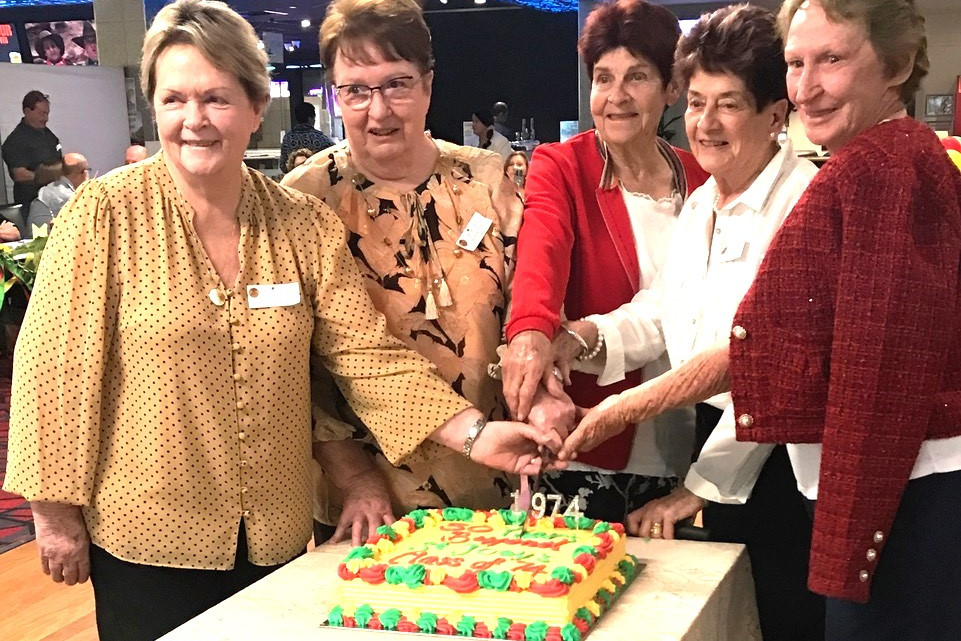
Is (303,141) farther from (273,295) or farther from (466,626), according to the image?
(466,626)

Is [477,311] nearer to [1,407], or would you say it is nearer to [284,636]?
[284,636]

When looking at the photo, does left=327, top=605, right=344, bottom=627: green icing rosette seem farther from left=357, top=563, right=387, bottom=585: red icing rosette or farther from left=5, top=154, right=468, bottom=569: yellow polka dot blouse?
left=5, top=154, right=468, bottom=569: yellow polka dot blouse

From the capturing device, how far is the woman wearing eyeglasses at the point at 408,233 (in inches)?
80.4

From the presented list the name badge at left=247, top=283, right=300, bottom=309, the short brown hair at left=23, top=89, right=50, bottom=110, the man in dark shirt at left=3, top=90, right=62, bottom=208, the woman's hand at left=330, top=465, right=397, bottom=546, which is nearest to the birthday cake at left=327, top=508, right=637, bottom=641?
the woman's hand at left=330, top=465, right=397, bottom=546

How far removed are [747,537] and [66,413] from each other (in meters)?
1.31

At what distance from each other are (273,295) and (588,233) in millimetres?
716

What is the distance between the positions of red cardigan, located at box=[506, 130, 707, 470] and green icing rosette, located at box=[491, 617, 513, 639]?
79 centimetres

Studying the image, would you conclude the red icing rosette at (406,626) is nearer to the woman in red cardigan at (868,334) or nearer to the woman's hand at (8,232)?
the woman in red cardigan at (868,334)

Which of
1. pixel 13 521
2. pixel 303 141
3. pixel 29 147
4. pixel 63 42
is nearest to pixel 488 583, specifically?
pixel 13 521

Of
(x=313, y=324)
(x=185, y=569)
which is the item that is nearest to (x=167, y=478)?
(x=185, y=569)

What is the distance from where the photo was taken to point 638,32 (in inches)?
84.7

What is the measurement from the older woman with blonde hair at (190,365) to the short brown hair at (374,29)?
0.68 ft

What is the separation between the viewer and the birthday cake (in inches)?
58.4

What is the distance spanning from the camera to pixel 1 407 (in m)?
6.98
